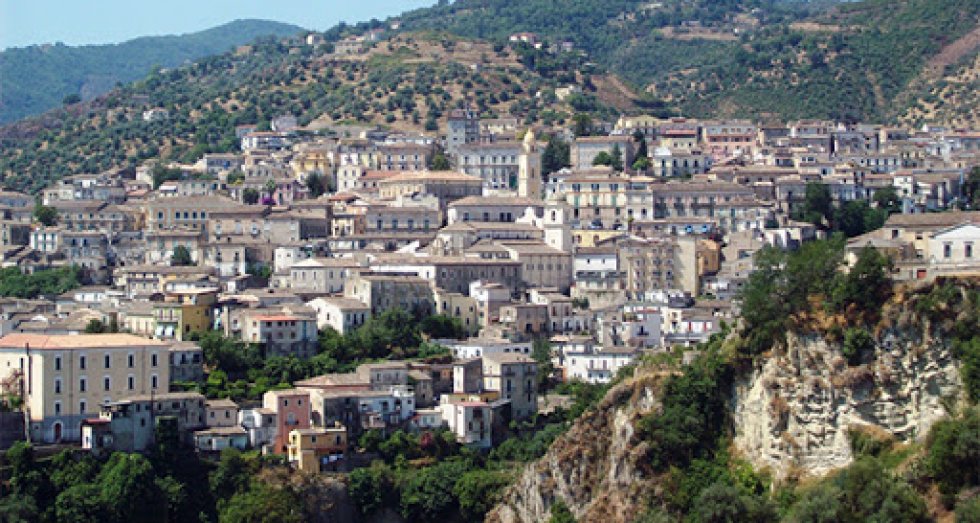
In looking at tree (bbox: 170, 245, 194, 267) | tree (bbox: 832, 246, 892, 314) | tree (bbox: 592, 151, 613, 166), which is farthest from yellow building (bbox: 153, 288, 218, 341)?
tree (bbox: 592, 151, 613, 166)

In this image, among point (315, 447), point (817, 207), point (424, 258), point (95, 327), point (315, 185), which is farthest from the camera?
point (315, 185)

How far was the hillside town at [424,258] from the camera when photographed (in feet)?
180

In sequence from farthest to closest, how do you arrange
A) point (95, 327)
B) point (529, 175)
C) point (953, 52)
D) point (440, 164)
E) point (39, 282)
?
point (953, 52) < point (440, 164) < point (529, 175) < point (39, 282) < point (95, 327)

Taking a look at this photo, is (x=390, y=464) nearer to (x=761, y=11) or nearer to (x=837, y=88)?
(x=837, y=88)

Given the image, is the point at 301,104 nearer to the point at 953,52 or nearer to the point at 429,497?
the point at 953,52

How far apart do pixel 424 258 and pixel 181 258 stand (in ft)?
32.7

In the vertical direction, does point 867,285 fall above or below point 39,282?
above

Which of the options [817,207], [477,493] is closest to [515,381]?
[477,493]

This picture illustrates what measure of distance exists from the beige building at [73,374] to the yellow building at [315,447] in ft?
13.7

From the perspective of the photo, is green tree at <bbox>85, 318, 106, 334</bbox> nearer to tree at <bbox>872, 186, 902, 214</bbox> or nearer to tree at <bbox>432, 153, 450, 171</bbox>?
tree at <bbox>432, 153, 450, 171</bbox>

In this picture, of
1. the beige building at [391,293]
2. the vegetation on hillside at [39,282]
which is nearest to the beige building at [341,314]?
the beige building at [391,293]

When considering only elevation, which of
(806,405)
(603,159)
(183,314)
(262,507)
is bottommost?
(262,507)

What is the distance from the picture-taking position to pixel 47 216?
78312 millimetres

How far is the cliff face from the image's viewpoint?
49.4 metres
